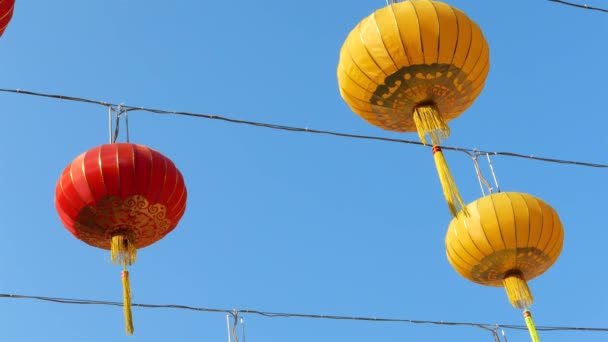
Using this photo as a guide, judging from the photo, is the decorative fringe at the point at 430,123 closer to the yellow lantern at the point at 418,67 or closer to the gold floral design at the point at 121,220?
the yellow lantern at the point at 418,67

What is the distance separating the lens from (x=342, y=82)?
5.30 metres

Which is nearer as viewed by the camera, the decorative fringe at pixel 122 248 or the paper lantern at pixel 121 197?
the paper lantern at pixel 121 197

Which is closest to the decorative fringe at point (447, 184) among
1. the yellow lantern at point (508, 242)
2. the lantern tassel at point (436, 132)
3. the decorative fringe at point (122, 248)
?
the lantern tassel at point (436, 132)

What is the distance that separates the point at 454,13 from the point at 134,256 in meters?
2.46

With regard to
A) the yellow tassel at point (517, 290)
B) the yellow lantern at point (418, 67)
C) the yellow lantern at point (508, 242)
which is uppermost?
the yellow lantern at point (418, 67)

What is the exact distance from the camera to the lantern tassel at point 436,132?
17.3 feet

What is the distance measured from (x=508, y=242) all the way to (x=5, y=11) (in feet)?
12.2

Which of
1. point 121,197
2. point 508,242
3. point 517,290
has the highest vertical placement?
point 121,197

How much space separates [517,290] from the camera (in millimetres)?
6488

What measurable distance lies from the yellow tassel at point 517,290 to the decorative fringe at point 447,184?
145cm

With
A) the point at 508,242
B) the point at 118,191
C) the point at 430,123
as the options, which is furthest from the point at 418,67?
the point at 118,191

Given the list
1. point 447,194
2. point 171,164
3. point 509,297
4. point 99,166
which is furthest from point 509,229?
point 99,166

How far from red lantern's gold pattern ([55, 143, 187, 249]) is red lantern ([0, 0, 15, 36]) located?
106 centimetres

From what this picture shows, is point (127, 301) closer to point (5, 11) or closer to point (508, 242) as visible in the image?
point (5, 11)
